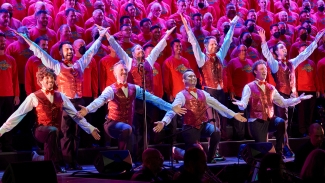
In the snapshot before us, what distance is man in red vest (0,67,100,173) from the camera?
25.7 ft

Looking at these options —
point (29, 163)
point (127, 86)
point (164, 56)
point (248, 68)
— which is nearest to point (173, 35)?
point (164, 56)

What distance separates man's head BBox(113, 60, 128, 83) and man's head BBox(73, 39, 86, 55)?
2.21ft

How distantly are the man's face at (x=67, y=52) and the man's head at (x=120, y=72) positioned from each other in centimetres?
59

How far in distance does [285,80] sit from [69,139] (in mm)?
3533

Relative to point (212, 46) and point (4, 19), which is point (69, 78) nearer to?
point (4, 19)

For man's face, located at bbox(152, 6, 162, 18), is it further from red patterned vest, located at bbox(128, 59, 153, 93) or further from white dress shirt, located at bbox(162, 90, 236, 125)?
white dress shirt, located at bbox(162, 90, 236, 125)

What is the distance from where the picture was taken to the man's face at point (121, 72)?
28.0 feet

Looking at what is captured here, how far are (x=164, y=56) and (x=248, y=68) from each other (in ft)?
4.24

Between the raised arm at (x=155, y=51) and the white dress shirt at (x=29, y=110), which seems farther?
the raised arm at (x=155, y=51)

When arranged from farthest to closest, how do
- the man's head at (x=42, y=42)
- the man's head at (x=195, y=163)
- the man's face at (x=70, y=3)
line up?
the man's face at (x=70, y=3) < the man's head at (x=42, y=42) < the man's head at (x=195, y=163)

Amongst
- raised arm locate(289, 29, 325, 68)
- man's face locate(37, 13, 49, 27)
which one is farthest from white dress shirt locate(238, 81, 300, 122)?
man's face locate(37, 13, 49, 27)

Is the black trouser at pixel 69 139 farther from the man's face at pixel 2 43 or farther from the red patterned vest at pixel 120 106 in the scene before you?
the man's face at pixel 2 43

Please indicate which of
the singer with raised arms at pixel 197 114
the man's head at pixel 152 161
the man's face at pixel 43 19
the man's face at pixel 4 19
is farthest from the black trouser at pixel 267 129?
the man's face at pixel 4 19

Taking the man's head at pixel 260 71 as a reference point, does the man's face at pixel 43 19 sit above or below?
above
